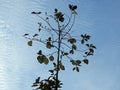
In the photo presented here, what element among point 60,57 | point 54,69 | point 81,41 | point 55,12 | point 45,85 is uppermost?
point 55,12

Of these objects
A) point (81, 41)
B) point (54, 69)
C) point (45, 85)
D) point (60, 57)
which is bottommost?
point (45, 85)

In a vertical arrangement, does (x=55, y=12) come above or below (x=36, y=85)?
above

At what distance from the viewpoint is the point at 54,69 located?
23.4 feet

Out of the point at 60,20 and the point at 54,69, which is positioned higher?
the point at 60,20

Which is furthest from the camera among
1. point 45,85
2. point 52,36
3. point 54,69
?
point 52,36

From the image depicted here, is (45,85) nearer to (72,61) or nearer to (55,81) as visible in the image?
(55,81)

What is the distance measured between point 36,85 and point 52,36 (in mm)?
1652

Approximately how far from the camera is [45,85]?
21.5 feet

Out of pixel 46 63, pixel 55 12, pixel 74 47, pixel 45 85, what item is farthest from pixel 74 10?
pixel 45 85

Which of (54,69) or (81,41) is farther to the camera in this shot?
(81,41)

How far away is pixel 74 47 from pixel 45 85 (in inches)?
59.9

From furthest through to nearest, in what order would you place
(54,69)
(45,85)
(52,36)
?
(52,36), (54,69), (45,85)

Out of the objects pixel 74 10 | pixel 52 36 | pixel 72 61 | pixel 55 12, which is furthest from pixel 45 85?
pixel 74 10

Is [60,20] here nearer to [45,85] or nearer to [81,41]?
[81,41]
